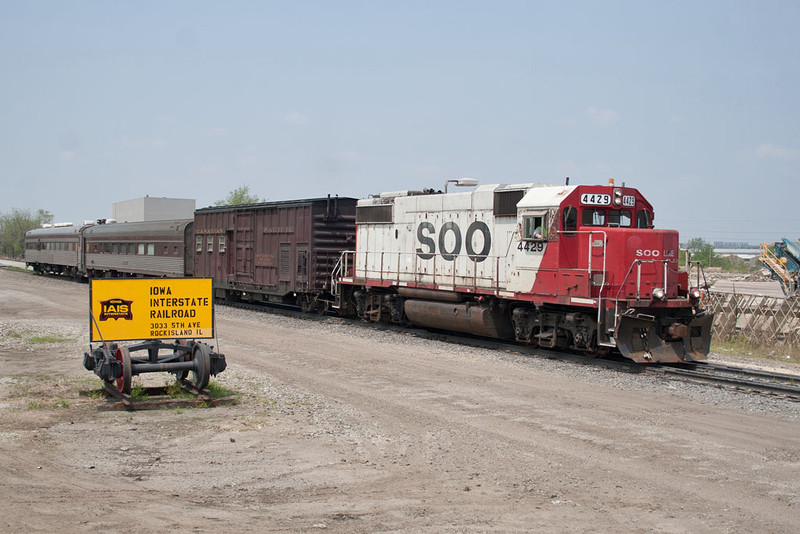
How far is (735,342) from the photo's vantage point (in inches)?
789

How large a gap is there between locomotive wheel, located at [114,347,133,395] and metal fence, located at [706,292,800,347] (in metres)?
15.9

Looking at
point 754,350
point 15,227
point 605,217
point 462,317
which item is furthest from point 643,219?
point 15,227

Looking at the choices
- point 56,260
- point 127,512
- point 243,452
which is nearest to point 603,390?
point 243,452

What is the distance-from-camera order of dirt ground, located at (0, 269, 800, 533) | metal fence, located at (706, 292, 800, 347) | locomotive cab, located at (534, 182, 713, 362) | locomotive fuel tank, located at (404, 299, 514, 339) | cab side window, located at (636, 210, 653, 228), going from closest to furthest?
dirt ground, located at (0, 269, 800, 533), locomotive cab, located at (534, 182, 713, 362), cab side window, located at (636, 210, 653, 228), locomotive fuel tank, located at (404, 299, 514, 339), metal fence, located at (706, 292, 800, 347)

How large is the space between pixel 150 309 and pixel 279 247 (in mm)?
14320

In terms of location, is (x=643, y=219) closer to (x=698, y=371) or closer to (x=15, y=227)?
(x=698, y=371)

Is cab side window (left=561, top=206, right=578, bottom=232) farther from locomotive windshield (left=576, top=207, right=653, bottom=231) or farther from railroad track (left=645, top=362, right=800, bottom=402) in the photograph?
railroad track (left=645, top=362, right=800, bottom=402)

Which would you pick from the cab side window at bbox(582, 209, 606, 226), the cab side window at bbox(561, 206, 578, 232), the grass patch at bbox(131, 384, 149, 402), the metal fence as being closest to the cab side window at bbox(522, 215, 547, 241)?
the cab side window at bbox(561, 206, 578, 232)

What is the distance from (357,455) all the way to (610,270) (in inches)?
333

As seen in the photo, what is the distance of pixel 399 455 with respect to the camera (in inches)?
316

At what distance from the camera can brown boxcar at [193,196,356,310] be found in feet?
77.1

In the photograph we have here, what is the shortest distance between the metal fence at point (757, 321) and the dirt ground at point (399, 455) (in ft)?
26.5

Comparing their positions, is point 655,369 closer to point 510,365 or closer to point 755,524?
point 510,365

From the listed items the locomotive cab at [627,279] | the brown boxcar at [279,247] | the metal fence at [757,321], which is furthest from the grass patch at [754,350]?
the brown boxcar at [279,247]
